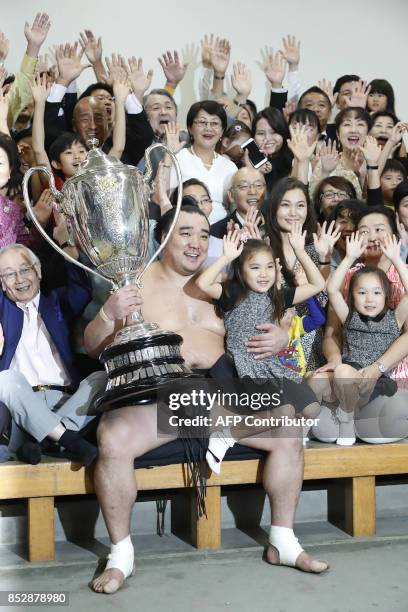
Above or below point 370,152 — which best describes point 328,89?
above

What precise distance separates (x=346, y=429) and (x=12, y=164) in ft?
4.74

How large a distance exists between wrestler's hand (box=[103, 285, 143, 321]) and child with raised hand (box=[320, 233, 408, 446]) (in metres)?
0.64

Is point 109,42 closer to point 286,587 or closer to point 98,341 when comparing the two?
point 98,341

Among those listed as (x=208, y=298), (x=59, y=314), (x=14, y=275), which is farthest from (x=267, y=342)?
(x=14, y=275)

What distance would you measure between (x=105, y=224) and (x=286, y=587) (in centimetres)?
103

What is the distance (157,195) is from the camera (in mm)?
3250

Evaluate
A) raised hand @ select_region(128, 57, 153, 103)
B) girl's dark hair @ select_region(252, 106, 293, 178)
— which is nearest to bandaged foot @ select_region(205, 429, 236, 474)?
girl's dark hair @ select_region(252, 106, 293, 178)

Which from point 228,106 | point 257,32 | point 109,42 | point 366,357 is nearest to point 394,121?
point 228,106

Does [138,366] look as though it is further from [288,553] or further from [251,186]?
[251,186]

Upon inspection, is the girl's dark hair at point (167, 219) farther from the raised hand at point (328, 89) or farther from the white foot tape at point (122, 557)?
the raised hand at point (328, 89)

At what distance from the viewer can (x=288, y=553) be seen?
2348 millimetres

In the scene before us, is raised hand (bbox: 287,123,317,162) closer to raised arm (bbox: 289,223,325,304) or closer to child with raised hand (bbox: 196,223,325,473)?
raised arm (bbox: 289,223,325,304)

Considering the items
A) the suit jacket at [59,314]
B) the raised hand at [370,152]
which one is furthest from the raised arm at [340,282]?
the raised hand at [370,152]

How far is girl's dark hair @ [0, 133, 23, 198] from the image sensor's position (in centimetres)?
314
